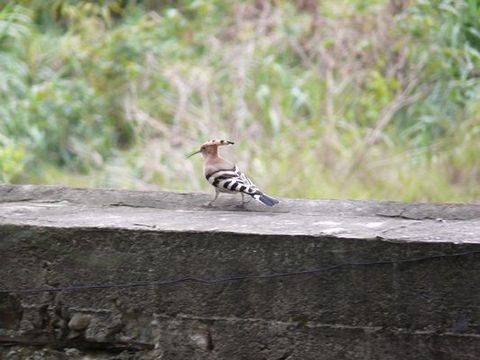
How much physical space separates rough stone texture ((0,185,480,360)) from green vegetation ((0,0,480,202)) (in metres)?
2.74

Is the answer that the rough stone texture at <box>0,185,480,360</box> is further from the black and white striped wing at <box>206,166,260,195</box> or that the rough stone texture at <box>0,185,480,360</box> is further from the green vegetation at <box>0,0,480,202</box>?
the green vegetation at <box>0,0,480,202</box>

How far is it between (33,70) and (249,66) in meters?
2.29

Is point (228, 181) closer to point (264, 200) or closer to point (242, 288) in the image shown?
point (264, 200)

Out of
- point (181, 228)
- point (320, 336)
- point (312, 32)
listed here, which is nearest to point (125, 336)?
point (181, 228)

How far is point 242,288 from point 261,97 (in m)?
5.04

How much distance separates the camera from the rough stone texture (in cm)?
301

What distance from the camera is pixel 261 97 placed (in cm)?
805

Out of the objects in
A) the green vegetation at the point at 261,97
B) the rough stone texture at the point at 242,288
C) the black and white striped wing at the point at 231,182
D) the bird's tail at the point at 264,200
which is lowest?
the rough stone texture at the point at 242,288

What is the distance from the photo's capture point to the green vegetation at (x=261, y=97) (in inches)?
273

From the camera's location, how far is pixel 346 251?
3.04 m

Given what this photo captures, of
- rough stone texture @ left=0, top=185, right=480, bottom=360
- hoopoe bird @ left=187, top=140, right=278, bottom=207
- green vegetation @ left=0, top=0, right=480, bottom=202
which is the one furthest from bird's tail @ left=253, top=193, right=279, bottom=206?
green vegetation @ left=0, top=0, right=480, bottom=202

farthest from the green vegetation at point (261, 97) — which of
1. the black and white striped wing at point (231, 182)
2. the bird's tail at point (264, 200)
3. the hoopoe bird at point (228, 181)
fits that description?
the bird's tail at point (264, 200)

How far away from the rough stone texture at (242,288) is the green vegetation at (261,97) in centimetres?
274

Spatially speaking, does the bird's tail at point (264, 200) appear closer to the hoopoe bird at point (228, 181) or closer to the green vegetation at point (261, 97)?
the hoopoe bird at point (228, 181)
